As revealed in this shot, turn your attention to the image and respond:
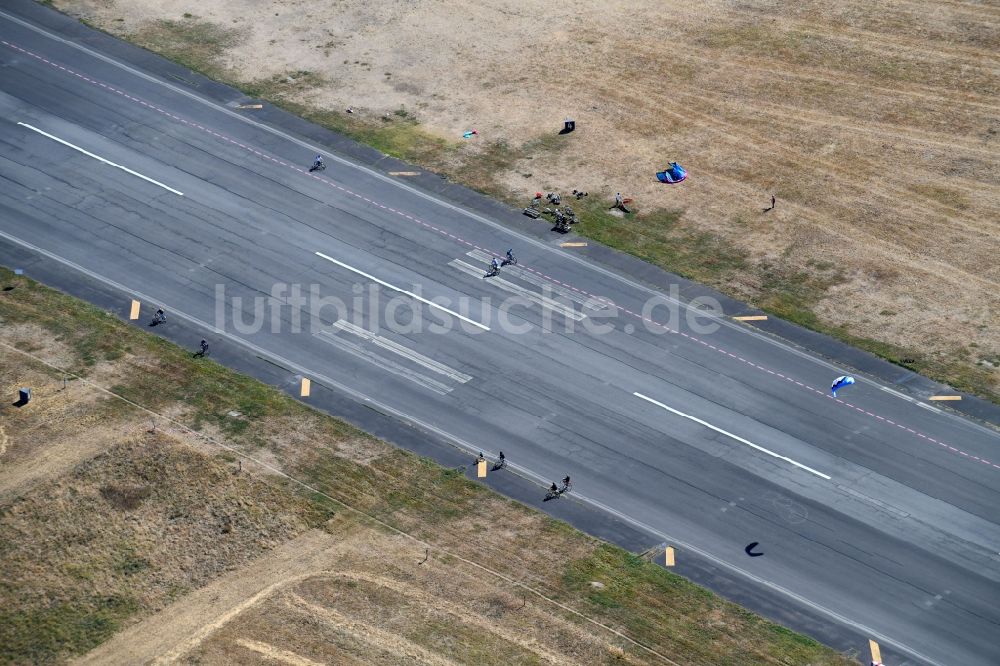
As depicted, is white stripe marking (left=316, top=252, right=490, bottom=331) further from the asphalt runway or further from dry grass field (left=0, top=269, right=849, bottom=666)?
dry grass field (left=0, top=269, right=849, bottom=666)

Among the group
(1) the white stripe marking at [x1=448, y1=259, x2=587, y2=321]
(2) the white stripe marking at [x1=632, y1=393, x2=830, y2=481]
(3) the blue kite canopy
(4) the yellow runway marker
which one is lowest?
(4) the yellow runway marker

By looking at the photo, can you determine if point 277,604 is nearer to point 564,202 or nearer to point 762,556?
point 762,556

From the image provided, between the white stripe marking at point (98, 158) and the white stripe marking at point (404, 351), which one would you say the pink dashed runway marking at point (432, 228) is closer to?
the white stripe marking at point (98, 158)

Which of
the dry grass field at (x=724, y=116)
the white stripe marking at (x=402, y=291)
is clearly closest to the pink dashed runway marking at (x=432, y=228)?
the dry grass field at (x=724, y=116)

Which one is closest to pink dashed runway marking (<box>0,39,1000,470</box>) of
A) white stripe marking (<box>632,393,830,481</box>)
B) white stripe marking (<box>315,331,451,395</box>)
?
white stripe marking (<box>632,393,830,481</box>)

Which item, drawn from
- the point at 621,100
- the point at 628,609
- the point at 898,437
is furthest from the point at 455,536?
the point at 621,100
